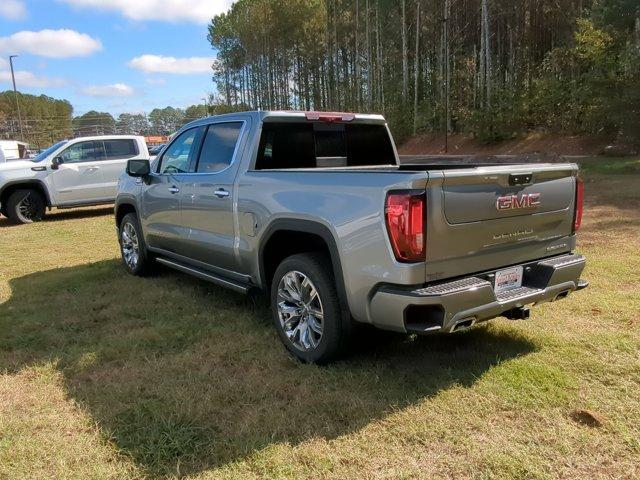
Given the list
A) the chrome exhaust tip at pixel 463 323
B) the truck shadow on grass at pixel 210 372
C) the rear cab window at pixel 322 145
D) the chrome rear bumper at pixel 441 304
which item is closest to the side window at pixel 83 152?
the truck shadow on grass at pixel 210 372

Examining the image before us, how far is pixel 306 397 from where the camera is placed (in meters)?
3.28

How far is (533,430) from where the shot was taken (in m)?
2.86

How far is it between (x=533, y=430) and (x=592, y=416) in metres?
0.36

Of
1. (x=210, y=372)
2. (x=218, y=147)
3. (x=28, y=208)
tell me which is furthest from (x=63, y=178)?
(x=210, y=372)

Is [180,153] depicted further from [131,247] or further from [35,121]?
[35,121]

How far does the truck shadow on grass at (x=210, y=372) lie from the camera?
293 centimetres

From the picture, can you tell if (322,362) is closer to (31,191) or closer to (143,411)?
(143,411)

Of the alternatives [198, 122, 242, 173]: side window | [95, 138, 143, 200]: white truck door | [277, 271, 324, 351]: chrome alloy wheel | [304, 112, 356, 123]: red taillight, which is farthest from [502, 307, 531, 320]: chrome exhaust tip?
[95, 138, 143, 200]: white truck door

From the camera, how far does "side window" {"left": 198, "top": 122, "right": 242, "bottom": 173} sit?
4.62 meters

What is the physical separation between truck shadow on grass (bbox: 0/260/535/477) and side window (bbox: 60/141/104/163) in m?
7.38

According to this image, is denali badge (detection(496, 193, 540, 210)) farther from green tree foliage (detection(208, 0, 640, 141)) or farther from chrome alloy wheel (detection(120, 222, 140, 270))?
green tree foliage (detection(208, 0, 640, 141))

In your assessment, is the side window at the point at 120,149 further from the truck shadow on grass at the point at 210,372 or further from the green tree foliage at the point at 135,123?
the green tree foliage at the point at 135,123

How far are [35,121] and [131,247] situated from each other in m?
82.9

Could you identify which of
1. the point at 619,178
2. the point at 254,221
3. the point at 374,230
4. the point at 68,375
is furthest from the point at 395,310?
the point at 619,178
